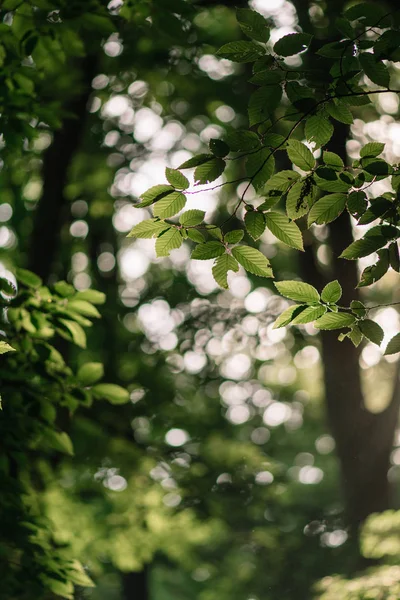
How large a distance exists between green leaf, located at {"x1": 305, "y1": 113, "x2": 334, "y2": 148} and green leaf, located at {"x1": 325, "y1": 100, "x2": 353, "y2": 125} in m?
0.03

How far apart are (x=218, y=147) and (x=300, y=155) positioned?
0.74 feet

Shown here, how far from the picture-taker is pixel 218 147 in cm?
Result: 142

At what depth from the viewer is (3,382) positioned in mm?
2500

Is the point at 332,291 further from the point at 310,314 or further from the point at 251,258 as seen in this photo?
the point at 251,258

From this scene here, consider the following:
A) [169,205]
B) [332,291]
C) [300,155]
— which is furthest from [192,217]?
[332,291]

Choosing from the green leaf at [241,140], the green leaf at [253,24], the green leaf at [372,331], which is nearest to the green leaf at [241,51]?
the green leaf at [253,24]

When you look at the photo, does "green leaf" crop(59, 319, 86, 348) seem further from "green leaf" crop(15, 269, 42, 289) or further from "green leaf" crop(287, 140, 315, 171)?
"green leaf" crop(287, 140, 315, 171)

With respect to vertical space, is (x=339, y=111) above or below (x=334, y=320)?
above

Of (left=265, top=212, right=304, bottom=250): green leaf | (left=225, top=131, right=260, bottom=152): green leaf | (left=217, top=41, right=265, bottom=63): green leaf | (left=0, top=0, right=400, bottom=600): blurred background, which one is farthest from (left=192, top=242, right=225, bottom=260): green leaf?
(left=0, top=0, right=400, bottom=600): blurred background

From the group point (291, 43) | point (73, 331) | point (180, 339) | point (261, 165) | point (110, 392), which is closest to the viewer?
point (291, 43)

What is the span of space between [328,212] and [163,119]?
245 inches

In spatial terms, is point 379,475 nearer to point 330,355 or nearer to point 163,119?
point 330,355

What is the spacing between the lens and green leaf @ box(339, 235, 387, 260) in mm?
1411

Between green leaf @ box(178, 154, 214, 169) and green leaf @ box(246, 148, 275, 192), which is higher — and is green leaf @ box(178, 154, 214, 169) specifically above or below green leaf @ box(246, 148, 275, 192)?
above
